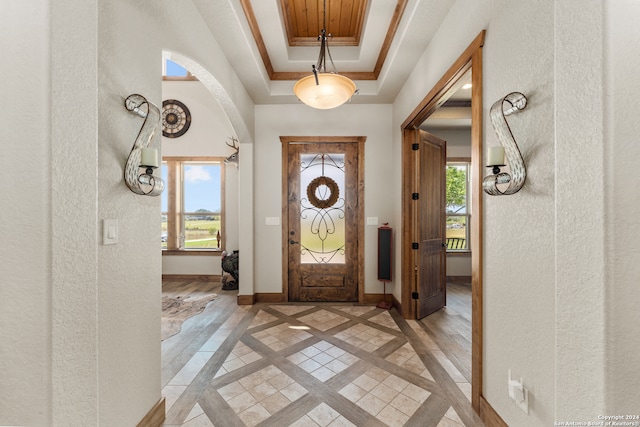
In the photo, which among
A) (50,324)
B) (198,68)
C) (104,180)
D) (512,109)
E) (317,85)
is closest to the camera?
(50,324)

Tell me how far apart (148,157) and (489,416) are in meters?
2.48

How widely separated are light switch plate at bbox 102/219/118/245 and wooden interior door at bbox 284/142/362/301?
8.95 feet

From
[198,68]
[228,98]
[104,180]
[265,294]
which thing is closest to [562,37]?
[104,180]

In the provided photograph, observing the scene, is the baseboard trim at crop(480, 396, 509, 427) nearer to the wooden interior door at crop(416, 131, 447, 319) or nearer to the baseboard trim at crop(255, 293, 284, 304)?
the wooden interior door at crop(416, 131, 447, 319)

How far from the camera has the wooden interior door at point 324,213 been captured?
4.00m

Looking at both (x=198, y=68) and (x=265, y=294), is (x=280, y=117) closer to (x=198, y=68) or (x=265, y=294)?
(x=198, y=68)

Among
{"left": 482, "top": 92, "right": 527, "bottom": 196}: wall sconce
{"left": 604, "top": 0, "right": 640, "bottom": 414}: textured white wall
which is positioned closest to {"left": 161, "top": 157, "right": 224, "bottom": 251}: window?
{"left": 482, "top": 92, "right": 527, "bottom": 196}: wall sconce

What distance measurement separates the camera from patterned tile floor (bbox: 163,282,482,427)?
5.76 ft

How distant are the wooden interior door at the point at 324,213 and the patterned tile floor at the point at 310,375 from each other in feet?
2.21

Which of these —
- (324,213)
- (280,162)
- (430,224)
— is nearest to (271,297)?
(324,213)

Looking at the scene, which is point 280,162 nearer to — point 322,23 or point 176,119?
point 322,23

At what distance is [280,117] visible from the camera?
13.1 ft

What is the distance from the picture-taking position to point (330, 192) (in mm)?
4004

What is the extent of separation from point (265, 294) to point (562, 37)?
3.92m
